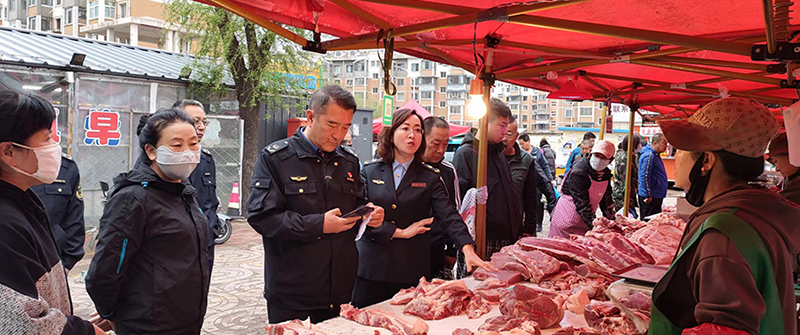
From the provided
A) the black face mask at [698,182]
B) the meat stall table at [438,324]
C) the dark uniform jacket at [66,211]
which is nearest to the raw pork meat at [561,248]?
the meat stall table at [438,324]

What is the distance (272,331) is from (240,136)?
10.3 metres

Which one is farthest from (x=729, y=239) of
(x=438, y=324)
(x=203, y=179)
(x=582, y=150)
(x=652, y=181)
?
(x=582, y=150)

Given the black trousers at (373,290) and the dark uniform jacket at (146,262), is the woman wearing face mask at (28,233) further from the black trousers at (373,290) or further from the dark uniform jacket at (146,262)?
the black trousers at (373,290)

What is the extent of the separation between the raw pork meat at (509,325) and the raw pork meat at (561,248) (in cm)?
124

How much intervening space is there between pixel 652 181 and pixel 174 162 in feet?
27.7

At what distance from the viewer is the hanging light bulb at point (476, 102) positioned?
3.62 meters

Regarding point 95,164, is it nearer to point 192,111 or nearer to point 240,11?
point 192,111

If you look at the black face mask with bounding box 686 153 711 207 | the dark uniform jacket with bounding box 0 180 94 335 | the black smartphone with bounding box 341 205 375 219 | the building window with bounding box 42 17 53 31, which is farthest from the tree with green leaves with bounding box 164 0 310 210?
the building window with bounding box 42 17 53 31

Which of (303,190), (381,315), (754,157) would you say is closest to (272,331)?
(381,315)

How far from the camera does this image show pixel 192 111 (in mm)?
4816

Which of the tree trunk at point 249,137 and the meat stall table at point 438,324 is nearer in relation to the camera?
the meat stall table at point 438,324

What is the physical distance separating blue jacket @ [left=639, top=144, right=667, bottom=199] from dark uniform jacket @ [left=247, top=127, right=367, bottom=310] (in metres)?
7.58

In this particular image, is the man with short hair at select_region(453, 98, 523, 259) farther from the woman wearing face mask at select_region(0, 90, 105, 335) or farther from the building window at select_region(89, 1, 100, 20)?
the building window at select_region(89, 1, 100, 20)

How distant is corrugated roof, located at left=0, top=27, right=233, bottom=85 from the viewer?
936 cm
